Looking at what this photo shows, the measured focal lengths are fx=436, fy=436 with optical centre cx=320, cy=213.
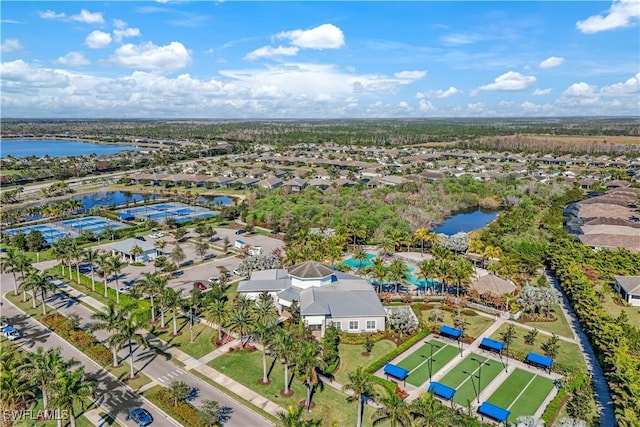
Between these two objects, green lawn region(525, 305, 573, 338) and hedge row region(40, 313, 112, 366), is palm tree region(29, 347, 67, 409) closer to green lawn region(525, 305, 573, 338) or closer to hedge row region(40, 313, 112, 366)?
hedge row region(40, 313, 112, 366)

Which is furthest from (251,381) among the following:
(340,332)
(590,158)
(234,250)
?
(590,158)

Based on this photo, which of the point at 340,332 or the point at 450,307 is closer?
the point at 340,332

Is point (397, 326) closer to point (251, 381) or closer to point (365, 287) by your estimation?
point (365, 287)

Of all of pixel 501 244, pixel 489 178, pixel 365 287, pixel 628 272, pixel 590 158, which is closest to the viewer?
pixel 365 287

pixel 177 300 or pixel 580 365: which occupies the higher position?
pixel 177 300

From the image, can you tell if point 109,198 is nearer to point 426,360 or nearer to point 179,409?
point 179,409

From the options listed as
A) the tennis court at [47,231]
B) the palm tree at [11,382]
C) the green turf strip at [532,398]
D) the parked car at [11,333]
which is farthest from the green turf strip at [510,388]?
the tennis court at [47,231]

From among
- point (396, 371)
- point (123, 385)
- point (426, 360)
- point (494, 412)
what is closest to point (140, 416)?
point (123, 385)

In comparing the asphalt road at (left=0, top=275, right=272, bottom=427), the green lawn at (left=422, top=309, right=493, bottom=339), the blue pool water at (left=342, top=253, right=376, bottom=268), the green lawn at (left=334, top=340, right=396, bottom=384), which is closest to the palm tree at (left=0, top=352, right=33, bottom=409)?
the asphalt road at (left=0, top=275, right=272, bottom=427)
